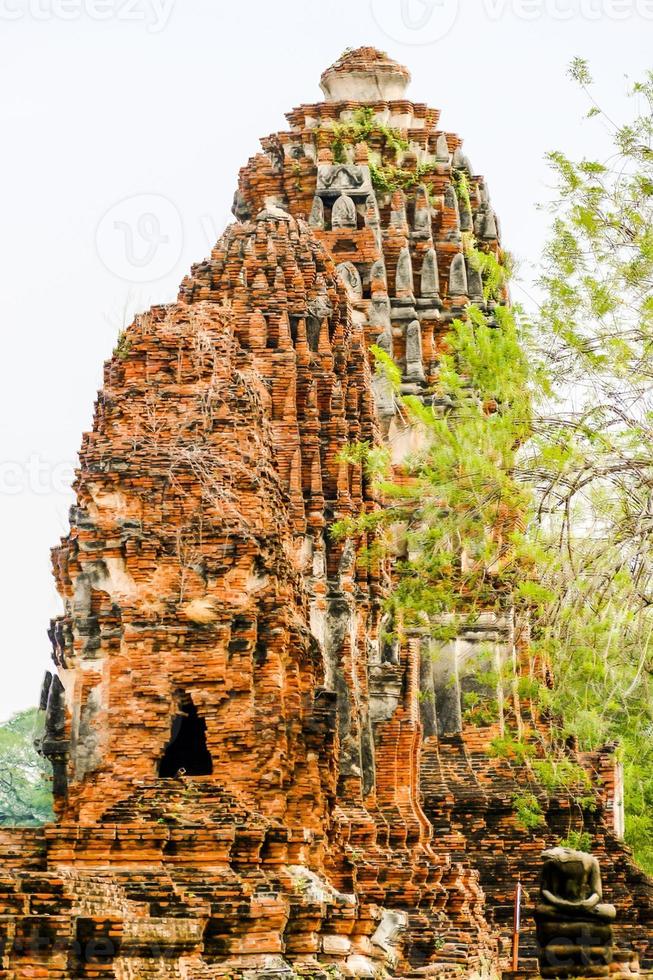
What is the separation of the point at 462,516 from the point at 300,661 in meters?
2.02

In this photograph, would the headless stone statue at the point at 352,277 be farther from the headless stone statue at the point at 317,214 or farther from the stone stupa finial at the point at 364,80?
the stone stupa finial at the point at 364,80

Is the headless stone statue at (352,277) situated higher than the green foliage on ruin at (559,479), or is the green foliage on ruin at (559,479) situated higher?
the headless stone statue at (352,277)

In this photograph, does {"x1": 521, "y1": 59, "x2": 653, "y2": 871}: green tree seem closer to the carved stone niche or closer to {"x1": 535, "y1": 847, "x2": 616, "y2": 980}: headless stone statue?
{"x1": 535, "y1": 847, "x2": 616, "y2": 980}: headless stone statue

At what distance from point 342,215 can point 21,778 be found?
34543 mm

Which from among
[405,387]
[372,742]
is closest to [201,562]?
[372,742]

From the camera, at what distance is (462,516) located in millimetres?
22391

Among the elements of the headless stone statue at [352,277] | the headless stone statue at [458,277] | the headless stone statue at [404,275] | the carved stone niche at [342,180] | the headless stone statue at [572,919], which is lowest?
the headless stone statue at [572,919]

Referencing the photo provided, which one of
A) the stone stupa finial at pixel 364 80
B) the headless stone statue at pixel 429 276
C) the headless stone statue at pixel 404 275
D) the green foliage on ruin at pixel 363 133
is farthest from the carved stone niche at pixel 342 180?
the stone stupa finial at pixel 364 80

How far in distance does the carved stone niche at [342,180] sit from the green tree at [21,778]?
91.7 feet

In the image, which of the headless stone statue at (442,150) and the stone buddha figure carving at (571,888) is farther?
the headless stone statue at (442,150)

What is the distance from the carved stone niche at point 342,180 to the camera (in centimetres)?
4119

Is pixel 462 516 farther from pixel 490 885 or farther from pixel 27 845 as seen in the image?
pixel 490 885

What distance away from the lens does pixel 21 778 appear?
2813 inches

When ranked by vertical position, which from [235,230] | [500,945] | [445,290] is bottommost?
[500,945]
